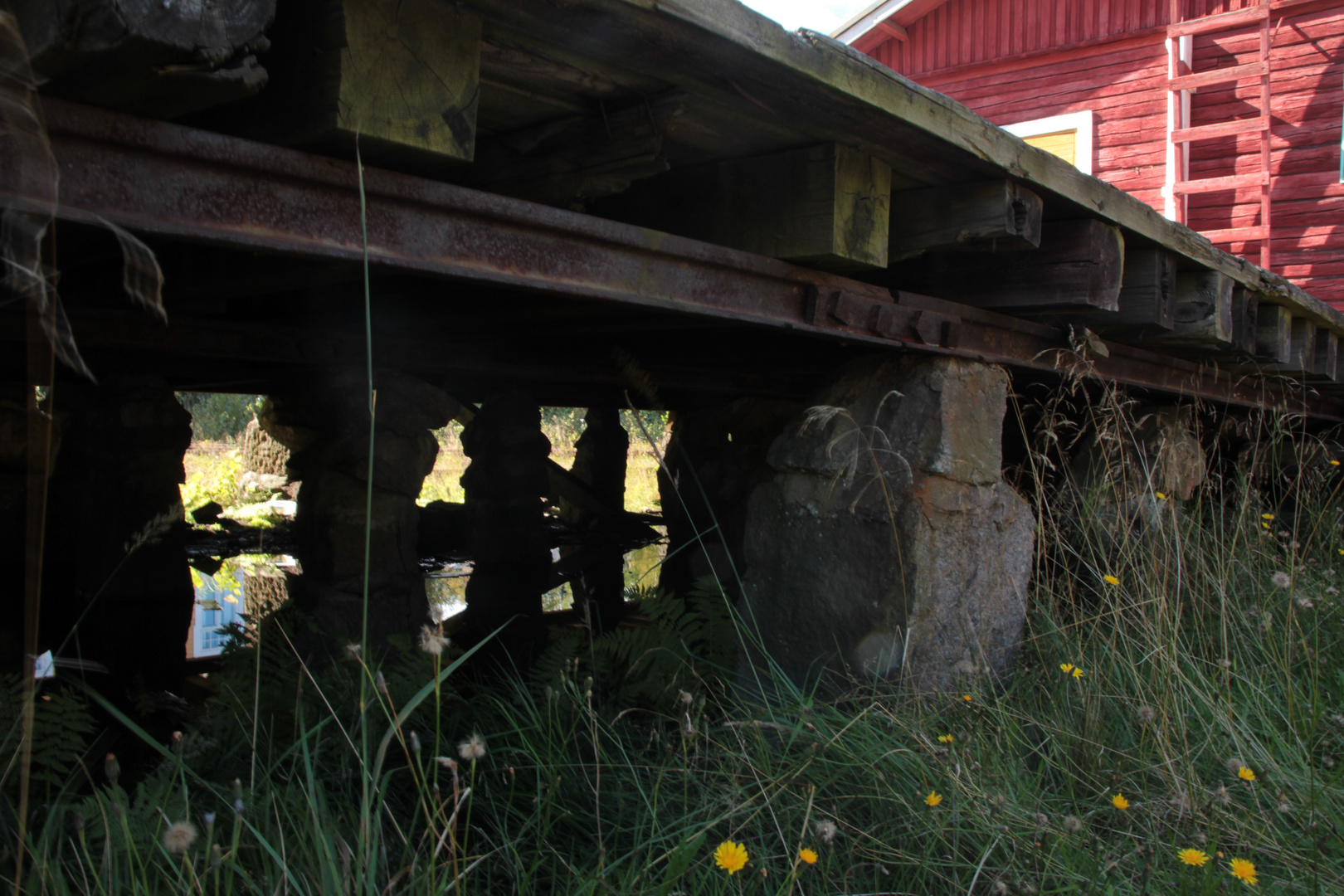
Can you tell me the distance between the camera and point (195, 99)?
1174 millimetres

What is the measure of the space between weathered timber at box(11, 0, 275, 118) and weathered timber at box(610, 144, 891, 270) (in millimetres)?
1226

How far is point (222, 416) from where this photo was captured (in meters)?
21.0

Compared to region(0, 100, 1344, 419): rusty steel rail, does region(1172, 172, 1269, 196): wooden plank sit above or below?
above

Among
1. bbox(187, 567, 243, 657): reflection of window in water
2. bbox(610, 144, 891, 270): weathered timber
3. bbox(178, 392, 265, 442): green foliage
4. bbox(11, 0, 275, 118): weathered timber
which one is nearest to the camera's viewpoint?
bbox(11, 0, 275, 118): weathered timber

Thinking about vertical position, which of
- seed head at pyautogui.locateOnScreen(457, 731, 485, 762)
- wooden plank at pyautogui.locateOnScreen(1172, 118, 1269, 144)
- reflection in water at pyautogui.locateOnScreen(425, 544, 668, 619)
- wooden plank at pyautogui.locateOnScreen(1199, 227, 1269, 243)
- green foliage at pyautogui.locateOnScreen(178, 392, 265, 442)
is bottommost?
reflection in water at pyautogui.locateOnScreen(425, 544, 668, 619)

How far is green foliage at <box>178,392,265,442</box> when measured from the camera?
20297 millimetres

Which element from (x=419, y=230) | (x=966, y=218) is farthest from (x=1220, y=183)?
(x=419, y=230)

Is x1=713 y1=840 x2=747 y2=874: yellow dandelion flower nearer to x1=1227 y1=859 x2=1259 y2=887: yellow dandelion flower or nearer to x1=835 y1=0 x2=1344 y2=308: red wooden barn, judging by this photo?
x1=1227 y1=859 x2=1259 y2=887: yellow dandelion flower

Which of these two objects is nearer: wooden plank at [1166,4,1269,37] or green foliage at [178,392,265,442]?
wooden plank at [1166,4,1269,37]

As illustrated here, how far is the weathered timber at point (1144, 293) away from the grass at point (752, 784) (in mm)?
486

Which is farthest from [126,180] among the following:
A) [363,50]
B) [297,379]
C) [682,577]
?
[682,577]

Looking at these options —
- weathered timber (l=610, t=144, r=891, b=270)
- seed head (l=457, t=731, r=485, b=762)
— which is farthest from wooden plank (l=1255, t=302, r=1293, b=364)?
seed head (l=457, t=731, r=485, b=762)

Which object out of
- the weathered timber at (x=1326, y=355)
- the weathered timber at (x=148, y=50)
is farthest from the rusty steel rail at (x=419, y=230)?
the weathered timber at (x=1326, y=355)

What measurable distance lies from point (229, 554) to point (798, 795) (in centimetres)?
541
